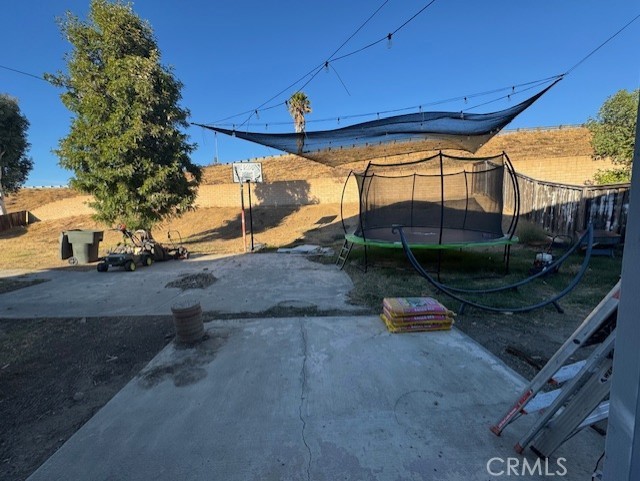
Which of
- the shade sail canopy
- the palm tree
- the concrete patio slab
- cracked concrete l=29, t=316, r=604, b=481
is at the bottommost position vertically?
cracked concrete l=29, t=316, r=604, b=481

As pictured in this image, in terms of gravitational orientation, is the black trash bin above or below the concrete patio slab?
above

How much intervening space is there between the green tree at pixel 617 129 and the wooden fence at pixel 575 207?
371cm

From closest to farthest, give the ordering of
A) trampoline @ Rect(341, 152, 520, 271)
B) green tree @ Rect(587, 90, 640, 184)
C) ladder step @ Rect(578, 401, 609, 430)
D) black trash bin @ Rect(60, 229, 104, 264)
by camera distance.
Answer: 1. ladder step @ Rect(578, 401, 609, 430)
2. trampoline @ Rect(341, 152, 520, 271)
3. black trash bin @ Rect(60, 229, 104, 264)
4. green tree @ Rect(587, 90, 640, 184)

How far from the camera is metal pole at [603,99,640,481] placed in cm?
73

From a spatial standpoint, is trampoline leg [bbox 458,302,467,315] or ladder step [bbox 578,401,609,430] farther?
trampoline leg [bbox 458,302,467,315]

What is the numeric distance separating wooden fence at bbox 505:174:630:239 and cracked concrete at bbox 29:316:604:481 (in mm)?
5838

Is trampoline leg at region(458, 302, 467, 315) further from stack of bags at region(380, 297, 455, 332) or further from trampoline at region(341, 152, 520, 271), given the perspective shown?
trampoline at region(341, 152, 520, 271)

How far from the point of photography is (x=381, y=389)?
7.15ft

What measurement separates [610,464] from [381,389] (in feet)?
4.90

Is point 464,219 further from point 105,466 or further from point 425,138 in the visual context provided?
point 105,466

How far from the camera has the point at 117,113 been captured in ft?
29.5

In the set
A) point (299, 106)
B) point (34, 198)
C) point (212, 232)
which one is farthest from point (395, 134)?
point (34, 198)

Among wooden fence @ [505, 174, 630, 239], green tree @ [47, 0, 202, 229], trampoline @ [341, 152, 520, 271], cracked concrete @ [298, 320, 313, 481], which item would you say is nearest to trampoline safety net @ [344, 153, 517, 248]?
trampoline @ [341, 152, 520, 271]

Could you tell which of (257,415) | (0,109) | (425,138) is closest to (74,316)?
(257,415)
